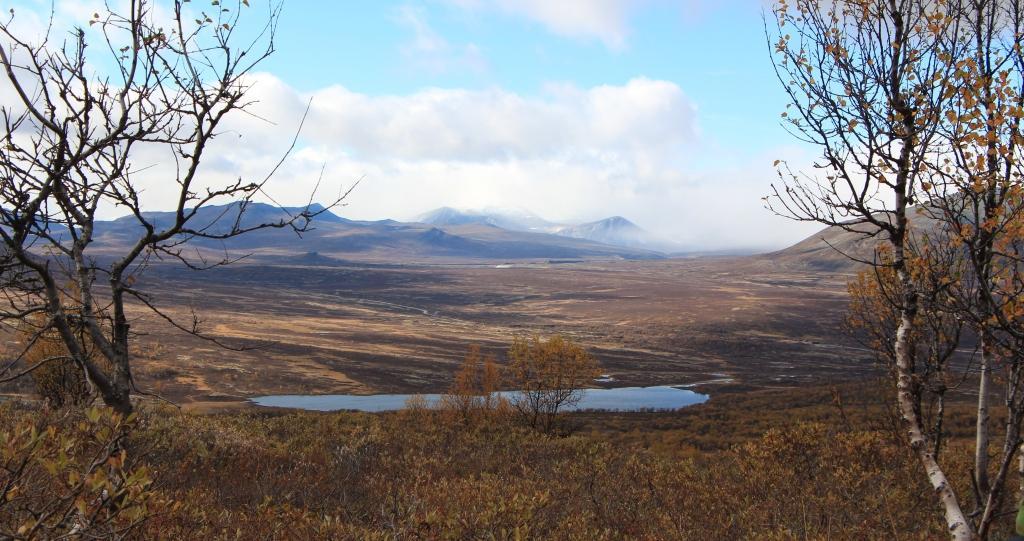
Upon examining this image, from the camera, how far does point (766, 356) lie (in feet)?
360

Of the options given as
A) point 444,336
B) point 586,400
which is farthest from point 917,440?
point 444,336

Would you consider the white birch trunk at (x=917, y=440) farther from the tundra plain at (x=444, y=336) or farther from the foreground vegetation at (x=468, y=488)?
the tundra plain at (x=444, y=336)

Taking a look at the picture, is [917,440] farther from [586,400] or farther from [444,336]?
[444,336]

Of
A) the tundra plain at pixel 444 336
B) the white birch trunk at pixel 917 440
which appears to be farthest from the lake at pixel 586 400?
the white birch trunk at pixel 917 440

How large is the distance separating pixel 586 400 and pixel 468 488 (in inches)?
2590

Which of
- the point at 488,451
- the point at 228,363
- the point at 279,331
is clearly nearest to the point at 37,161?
the point at 488,451

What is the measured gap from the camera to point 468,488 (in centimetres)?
1174

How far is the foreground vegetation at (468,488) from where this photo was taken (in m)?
7.79

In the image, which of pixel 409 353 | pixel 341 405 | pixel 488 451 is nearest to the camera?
pixel 488 451

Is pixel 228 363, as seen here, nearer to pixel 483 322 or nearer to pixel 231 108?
pixel 483 322

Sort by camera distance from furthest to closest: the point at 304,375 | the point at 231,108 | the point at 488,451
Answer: the point at 304,375, the point at 488,451, the point at 231,108

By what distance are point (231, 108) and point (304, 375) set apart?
8065 centimetres

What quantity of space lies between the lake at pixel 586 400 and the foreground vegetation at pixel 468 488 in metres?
43.8

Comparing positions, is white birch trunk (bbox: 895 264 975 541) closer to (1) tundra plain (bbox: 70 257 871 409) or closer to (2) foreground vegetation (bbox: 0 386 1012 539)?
(2) foreground vegetation (bbox: 0 386 1012 539)
